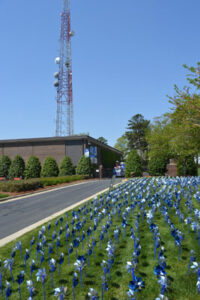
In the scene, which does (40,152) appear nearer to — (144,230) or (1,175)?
(1,175)

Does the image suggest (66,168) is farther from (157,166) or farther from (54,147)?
(157,166)

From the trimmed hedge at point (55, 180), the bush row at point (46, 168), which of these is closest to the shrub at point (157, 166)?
the bush row at point (46, 168)

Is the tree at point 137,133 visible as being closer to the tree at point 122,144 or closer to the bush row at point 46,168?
the tree at point 122,144

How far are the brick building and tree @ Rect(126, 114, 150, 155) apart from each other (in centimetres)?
3202

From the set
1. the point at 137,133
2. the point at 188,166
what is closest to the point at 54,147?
the point at 188,166

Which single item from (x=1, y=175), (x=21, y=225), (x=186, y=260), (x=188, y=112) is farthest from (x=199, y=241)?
(x=1, y=175)

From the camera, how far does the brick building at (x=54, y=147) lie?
138 ft

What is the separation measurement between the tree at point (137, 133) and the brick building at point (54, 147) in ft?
105

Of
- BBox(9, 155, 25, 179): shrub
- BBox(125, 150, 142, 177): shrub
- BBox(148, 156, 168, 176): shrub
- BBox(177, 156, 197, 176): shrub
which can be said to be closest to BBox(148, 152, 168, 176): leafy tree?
BBox(148, 156, 168, 176): shrub

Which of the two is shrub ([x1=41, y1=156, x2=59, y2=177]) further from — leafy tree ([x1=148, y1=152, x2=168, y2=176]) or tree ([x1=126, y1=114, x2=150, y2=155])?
tree ([x1=126, y1=114, x2=150, y2=155])

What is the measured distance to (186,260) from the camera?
470 centimetres

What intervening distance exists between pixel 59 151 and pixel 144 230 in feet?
124

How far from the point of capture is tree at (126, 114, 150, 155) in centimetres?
7706

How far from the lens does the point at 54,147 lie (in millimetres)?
43250
